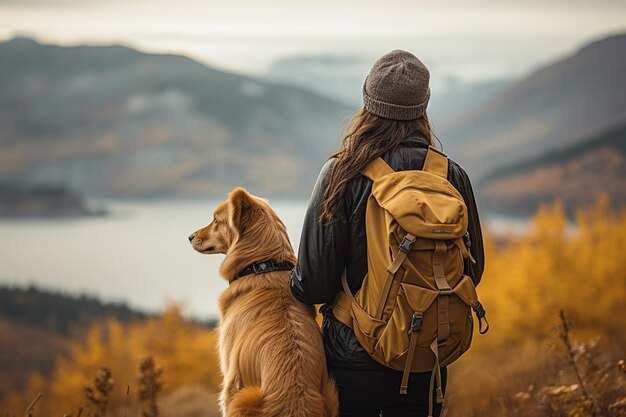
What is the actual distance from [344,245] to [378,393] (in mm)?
664

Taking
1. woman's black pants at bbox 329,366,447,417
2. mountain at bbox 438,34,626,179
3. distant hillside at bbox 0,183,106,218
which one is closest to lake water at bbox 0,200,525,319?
distant hillside at bbox 0,183,106,218

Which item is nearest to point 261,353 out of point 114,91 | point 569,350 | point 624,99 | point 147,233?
point 569,350

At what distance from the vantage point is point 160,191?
113 meters

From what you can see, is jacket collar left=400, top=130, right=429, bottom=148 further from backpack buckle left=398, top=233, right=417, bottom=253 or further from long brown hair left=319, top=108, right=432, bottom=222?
backpack buckle left=398, top=233, right=417, bottom=253

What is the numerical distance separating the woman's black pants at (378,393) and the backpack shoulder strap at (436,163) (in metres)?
0.87

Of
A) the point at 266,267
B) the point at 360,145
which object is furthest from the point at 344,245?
the point at 266,267

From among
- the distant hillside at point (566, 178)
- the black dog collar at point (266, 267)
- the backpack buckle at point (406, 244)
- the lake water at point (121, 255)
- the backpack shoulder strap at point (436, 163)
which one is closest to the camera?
the backpack buckle at point (406, 244)

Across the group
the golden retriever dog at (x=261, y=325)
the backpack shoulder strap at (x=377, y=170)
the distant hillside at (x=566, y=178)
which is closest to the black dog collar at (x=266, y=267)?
the golden retriever dog at (x=261, y=325)

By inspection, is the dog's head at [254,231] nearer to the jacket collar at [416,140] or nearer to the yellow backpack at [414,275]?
the yellow backpack at [414,275]

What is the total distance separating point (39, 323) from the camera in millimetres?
77625

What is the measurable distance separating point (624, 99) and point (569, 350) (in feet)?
203

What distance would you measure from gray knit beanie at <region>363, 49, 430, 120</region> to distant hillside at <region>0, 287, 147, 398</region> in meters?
72.3

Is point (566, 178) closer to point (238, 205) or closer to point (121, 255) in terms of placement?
point (121, 255)

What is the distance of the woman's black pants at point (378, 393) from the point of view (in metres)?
3.19
